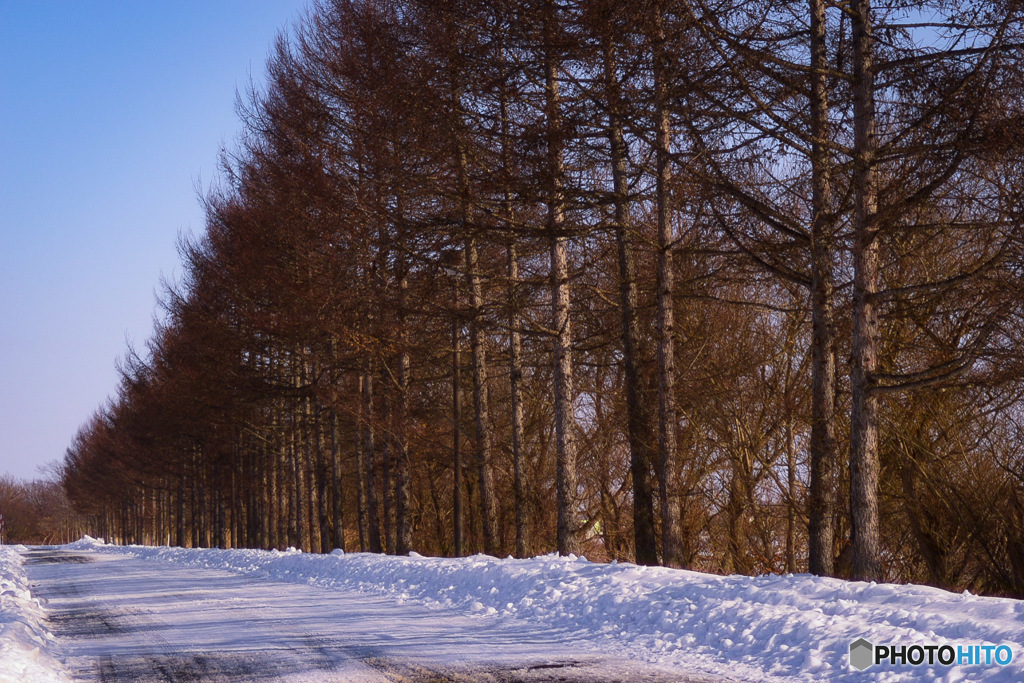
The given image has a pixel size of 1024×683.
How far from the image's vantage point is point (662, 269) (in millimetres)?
14312

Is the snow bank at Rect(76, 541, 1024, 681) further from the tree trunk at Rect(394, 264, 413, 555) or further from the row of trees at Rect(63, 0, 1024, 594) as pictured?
the tree trunk at Rect(394, 264, 413, 555)

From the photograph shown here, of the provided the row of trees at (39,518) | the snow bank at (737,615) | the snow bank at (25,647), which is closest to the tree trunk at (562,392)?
the snow bank at (737,615)

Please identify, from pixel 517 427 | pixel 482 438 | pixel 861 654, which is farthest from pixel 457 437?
pixel 861 654

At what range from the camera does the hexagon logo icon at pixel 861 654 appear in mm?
6445

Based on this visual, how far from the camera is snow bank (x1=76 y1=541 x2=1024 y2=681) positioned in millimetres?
6561

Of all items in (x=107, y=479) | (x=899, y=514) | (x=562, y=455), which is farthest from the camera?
(x=107, y=479)

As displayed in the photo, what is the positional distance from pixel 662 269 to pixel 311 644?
8.17 m

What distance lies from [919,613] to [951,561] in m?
10.2

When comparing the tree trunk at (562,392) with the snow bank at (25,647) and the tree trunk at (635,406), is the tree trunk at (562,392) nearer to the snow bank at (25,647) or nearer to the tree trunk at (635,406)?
the tree trunk at (635,406)

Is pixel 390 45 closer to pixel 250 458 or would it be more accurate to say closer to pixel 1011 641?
pixel 1011 641

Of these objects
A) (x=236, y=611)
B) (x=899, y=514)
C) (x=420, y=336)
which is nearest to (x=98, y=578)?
(x=420, y=336)

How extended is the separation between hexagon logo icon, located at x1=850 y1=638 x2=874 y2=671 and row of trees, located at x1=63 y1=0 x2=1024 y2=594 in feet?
12.7

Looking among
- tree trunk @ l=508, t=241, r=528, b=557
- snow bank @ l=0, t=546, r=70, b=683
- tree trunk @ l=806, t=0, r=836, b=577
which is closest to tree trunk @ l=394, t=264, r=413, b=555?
tree trunk @ l=508, t=241, r=528, b=557

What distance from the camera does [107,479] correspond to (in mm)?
67500
